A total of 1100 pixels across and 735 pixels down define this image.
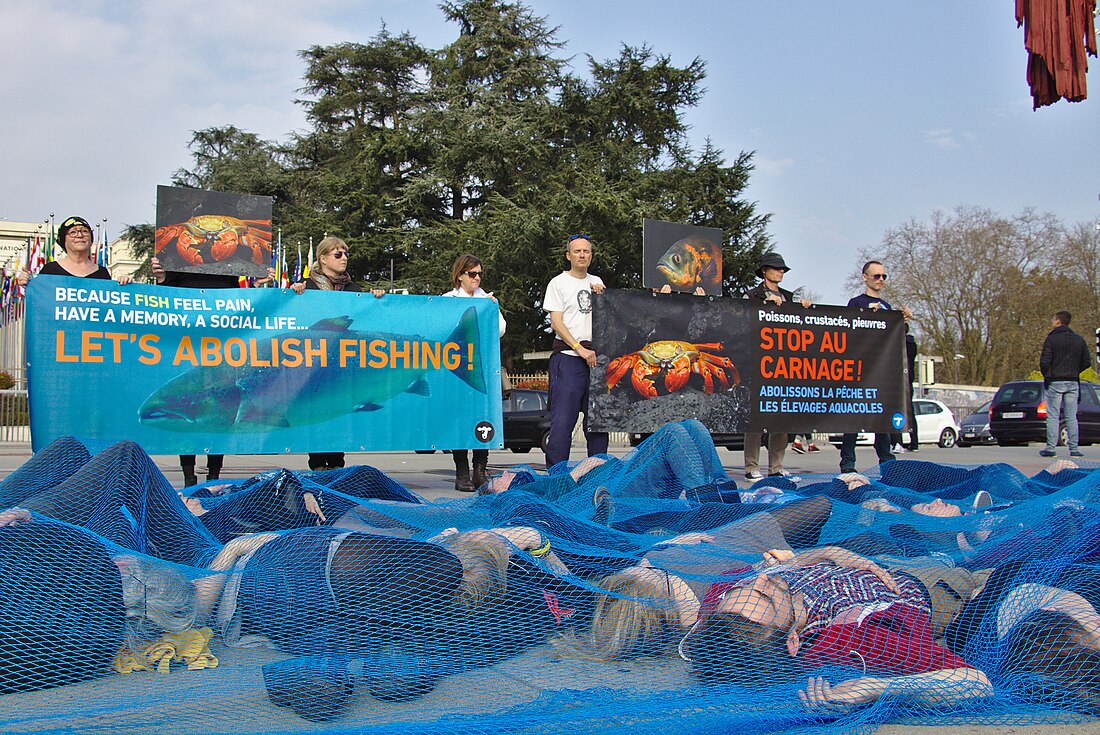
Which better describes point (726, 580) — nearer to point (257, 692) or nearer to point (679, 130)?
point (257, 692)

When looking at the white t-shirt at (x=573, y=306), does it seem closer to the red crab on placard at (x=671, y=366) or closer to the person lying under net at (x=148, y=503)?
the red crab on placard at (x=671, y=366)

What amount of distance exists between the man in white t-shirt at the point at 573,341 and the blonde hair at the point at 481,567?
4699mm

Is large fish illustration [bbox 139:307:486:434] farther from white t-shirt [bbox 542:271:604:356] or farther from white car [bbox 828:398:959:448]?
white car [bbox 828:398:959:448]

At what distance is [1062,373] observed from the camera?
1352 cm

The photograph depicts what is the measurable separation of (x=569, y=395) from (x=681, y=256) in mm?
3666

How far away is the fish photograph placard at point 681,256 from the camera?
10656 mm

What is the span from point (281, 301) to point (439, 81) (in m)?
36.9

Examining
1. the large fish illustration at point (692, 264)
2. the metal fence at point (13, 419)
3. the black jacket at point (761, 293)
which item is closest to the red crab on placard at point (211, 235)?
the large fish illustration at point (692, 264)

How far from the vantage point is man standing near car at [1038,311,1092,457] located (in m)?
13.4

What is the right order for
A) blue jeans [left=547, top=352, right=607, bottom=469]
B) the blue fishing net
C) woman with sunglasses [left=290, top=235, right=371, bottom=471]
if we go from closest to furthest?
the blue fishing net < woman with sunglasses [left=290, top=235, right=371, bottom=471] < blue jeans [left=547, top=352, right=607, bottom=469]

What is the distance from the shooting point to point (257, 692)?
2576 mm

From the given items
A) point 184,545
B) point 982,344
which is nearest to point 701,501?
point 184,545

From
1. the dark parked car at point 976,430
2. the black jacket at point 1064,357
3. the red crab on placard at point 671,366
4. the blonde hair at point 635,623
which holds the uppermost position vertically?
the black jacket at point 1064,357

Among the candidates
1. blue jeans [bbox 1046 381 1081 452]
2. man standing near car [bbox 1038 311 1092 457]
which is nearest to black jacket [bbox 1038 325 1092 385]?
man standing near car [bbox 1038 311 1092 457]
